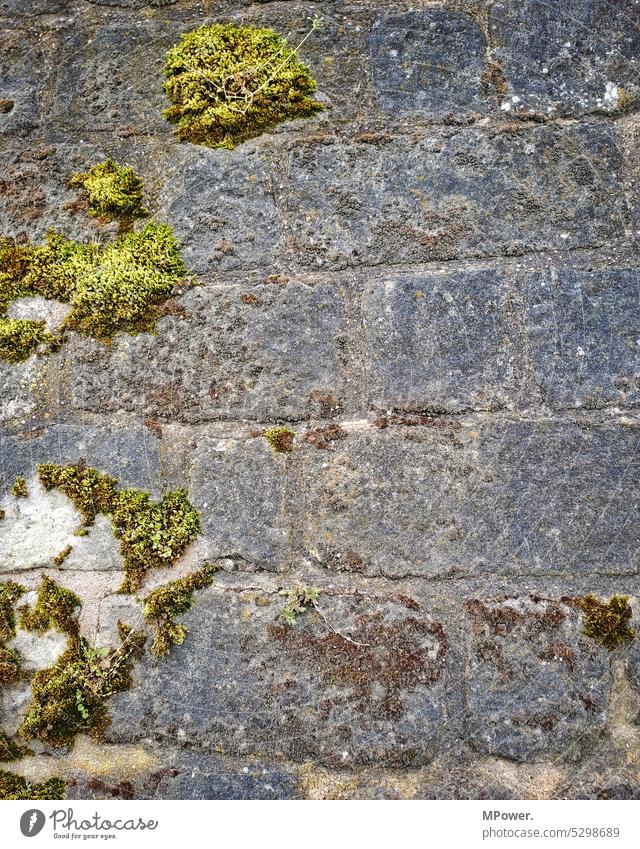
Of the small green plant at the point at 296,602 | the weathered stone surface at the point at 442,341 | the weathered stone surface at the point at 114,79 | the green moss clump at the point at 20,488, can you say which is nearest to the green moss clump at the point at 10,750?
the green moss clump at the point at 20,488

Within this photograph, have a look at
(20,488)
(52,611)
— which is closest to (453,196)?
(20,488)

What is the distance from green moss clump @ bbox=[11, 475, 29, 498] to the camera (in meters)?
1.79

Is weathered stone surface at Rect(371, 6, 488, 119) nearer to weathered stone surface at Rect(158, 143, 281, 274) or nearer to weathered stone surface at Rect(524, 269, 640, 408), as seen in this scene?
weathered stone surface at Rect(158, 143, 281, 274)

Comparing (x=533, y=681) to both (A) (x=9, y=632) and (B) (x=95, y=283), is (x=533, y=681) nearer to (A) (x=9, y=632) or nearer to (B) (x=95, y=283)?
(A) (x=9, y=632)

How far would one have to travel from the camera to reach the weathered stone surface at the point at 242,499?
1727mm

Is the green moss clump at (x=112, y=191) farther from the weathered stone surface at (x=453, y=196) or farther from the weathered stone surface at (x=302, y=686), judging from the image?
the weathered stone surface at (x=302, y=686)

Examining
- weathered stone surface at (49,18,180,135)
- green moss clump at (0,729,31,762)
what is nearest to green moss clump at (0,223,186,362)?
weathered stone surface at (49,18,180,135)

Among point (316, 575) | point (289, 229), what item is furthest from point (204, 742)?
point (289, 229)

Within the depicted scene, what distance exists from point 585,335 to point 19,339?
60.0 inches

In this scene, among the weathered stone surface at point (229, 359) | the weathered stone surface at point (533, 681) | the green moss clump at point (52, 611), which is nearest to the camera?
the weathered stone surface at point (533, 681)

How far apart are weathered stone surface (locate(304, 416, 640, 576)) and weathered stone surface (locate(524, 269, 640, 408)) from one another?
98mm

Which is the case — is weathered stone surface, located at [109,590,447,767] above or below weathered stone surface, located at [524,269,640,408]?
below

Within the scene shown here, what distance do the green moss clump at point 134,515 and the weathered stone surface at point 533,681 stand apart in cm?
76

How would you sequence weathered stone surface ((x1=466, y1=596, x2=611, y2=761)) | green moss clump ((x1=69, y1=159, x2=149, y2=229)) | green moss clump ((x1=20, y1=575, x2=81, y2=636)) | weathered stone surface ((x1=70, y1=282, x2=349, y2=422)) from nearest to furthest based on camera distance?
weathered stone surface ((x1=466, y1=596, x2=611, y2=761)), green moss clump ((x1=20, y1=575, x2=81, y2=636)), weathered stone surface ((x1=70, y1=282, x2=349, y2=422)), green moss clump ((x1=69, y1=159, x2=149, y2=229))
